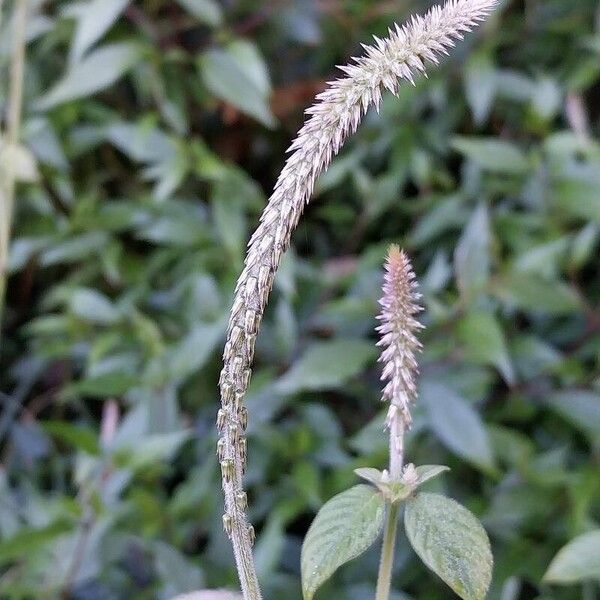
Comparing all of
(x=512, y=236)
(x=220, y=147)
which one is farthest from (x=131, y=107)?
(x=512, y=236)

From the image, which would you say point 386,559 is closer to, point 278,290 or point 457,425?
point 457,425

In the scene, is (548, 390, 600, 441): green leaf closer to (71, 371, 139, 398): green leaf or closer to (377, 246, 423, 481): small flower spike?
(71, 371, 139, 398): green leaf

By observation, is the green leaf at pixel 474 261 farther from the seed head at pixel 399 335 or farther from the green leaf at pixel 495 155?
the seed head at pixel 399 335

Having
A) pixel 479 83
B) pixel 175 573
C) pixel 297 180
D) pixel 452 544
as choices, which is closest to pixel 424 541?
pixel 452 544

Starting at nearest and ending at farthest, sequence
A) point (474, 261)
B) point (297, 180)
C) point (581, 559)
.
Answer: point (297, 180)
point (581, 559)
point (474, 261)

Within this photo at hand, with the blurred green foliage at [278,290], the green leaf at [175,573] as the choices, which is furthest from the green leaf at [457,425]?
the green leaf at [175,573]

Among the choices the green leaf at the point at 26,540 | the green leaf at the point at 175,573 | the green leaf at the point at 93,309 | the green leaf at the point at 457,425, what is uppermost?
the green leaf at the point at 93,309
